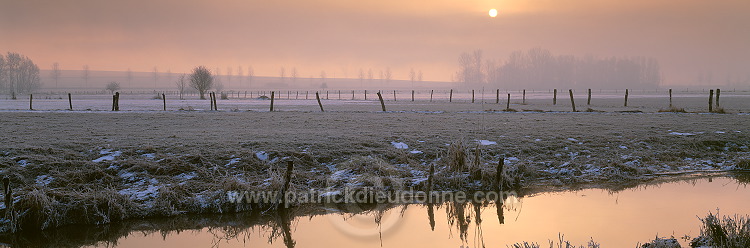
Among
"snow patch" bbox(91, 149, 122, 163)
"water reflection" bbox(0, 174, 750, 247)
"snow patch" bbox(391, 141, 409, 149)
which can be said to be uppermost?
"snow patch" bbox(391, 141, 409, 149)

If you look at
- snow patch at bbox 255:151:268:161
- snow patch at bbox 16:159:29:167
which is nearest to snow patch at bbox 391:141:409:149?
snow patch at bbox 255:151:268:161

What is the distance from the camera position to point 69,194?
12.8 meters

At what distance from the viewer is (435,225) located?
11852 millimetres

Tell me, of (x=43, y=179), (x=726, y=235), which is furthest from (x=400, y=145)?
(x=726, y=235)

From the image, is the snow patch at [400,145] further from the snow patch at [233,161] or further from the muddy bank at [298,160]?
the snow patch at [233,161]

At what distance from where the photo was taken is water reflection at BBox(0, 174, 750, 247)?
10805 mm

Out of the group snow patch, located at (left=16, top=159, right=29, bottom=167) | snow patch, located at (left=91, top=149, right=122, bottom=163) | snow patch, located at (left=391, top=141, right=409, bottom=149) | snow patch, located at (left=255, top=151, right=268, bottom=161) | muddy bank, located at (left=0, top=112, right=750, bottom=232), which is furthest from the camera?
snow patch, located at (left=391, top=141, right=409, bottom=149)

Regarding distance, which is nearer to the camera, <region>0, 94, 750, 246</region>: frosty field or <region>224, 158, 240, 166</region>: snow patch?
<region>0, 94, 750, 246</region>: frosty field

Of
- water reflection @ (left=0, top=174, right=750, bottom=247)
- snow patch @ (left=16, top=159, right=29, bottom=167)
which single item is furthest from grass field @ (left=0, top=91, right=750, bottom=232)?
water reflection @ (left=0, top=174, right=750, bottom=247)

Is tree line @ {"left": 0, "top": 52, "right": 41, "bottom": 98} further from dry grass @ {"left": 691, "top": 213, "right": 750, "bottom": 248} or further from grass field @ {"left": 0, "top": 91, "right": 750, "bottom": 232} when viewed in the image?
dry grass @ {"left": 691, "top": 213, "right": 750, "bottom": 248}

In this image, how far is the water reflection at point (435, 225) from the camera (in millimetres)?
10805

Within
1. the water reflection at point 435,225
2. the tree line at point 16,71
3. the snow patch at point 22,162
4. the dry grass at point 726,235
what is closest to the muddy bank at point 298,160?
the snow patch at point 22,162

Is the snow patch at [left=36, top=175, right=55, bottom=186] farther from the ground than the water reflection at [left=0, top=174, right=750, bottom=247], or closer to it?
farther from the ground

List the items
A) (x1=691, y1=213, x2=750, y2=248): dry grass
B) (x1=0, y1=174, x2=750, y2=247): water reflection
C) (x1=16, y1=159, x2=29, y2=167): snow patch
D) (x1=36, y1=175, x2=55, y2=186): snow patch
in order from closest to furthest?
(x1=691, y1=213, x2=750, y2=248): dry grass → (x1=0, y1=174, x2=750, y2=247): water reflection → (x1=36, y1=175, x2=55, y2=186): snow patch → (x1=16, y1=159, x2=29, y2=167): snow patch
